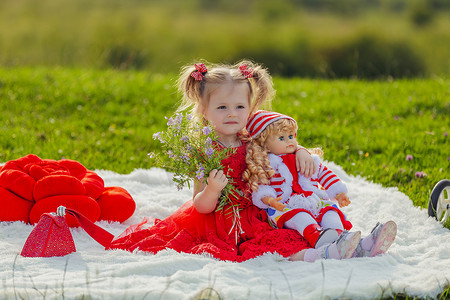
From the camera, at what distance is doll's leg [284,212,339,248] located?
3.04 m

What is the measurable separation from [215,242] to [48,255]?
37.0 inches

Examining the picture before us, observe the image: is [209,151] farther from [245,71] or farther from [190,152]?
[245,71]

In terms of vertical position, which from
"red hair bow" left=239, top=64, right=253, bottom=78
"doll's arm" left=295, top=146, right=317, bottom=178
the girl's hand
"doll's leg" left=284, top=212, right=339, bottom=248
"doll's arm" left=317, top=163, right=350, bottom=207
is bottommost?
"doll's leg" left=284, top=212, right=339, bottom=248

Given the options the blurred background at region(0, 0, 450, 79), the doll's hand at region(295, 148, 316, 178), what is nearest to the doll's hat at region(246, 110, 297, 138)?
the doll's hand at region(295, 148, 316, 178)

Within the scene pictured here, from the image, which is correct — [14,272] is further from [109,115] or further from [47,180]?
[109,115]

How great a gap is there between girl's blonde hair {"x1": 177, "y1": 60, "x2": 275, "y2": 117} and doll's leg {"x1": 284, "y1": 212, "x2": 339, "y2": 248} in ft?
2.61

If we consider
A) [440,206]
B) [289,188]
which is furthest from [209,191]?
[440,206]

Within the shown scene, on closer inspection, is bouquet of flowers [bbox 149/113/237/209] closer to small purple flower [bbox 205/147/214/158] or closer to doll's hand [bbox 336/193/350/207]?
small purple flower [bbox 205/147/214/158]

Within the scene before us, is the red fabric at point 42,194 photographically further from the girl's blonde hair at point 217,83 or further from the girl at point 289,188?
the girl at point 289,188

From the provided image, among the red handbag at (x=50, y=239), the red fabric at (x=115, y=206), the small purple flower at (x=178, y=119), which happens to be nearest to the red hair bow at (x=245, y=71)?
the small purple flower at (x=178, y=119)

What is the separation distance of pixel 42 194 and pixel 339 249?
6.45 ft

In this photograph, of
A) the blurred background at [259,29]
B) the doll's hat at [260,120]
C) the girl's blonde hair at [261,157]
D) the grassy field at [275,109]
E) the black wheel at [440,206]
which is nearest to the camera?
the girl's blonde hair at [261,157]

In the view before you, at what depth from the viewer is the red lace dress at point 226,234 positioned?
10.3 feet

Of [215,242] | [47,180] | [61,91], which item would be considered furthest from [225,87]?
[61,91]
